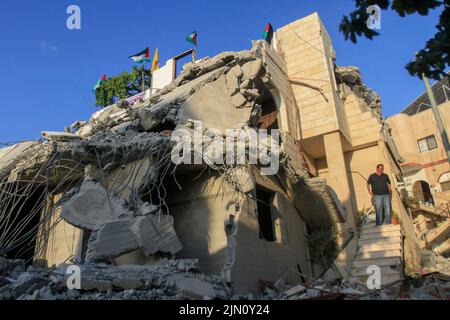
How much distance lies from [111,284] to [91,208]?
2.87 m

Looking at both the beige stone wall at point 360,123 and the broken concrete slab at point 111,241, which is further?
the beige stone wall at point 360,123

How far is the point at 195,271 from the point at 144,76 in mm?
26043

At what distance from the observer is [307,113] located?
14250 millimetres

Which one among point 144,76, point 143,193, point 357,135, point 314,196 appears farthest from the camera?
point 144,76

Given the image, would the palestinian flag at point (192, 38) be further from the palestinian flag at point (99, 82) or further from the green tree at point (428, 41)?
the green tree at point (428, 41)

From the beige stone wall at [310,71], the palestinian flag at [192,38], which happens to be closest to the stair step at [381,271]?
the beige stone wall at [310,71]

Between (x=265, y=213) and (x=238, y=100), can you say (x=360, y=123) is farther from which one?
(x=265, y=213)

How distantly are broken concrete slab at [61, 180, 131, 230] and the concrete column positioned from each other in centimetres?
748

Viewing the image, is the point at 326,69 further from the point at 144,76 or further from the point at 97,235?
the point at 144,76

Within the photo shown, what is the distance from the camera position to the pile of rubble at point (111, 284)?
203 inches

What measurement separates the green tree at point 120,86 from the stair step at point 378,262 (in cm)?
2499

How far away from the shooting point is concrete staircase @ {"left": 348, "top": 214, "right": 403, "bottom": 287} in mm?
9109

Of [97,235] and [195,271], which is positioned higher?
[97,235]
